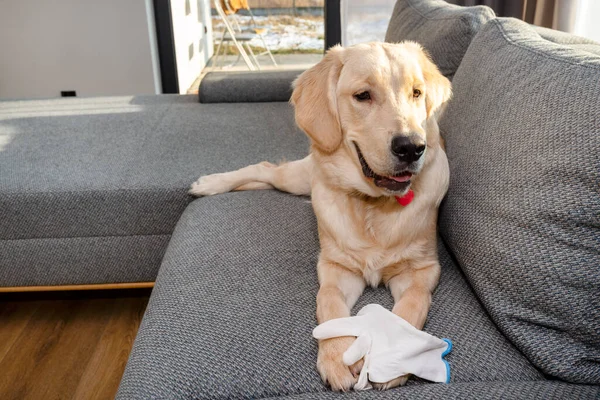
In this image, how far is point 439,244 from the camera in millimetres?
1581

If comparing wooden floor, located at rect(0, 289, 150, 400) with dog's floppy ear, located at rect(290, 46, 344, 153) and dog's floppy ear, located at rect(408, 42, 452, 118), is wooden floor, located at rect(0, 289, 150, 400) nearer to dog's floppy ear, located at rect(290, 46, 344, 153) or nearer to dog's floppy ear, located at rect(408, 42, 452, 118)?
dog's floppy ear, located at rect(290, 46, 344, 153)

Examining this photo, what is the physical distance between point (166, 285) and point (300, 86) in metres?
0.64

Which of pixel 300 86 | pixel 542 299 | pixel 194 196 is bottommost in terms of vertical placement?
pixel 194 196

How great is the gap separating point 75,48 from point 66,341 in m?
3.11

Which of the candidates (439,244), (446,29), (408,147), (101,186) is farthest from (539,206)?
(101,186)

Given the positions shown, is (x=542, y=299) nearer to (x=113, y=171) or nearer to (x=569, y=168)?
(x=569, y=168)

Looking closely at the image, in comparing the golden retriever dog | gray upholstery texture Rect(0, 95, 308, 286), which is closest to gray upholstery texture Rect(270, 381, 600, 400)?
the golden retriever dog

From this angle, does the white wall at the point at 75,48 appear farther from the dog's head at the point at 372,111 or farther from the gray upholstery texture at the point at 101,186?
the dog's head at the point at 372,111

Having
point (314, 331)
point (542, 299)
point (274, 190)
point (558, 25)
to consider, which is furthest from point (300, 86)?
point (558, 25)

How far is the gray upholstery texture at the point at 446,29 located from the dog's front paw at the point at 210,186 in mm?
870

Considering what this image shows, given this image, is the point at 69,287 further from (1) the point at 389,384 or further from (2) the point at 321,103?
(1) the point at 389,384

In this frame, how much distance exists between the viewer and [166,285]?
1.39m

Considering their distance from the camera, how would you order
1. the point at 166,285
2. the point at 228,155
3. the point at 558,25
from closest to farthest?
the point at 166,285 < the point at 228,155 < the point at 558,25

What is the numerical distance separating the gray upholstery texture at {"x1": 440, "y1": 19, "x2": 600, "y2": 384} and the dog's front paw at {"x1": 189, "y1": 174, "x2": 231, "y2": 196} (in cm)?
89
